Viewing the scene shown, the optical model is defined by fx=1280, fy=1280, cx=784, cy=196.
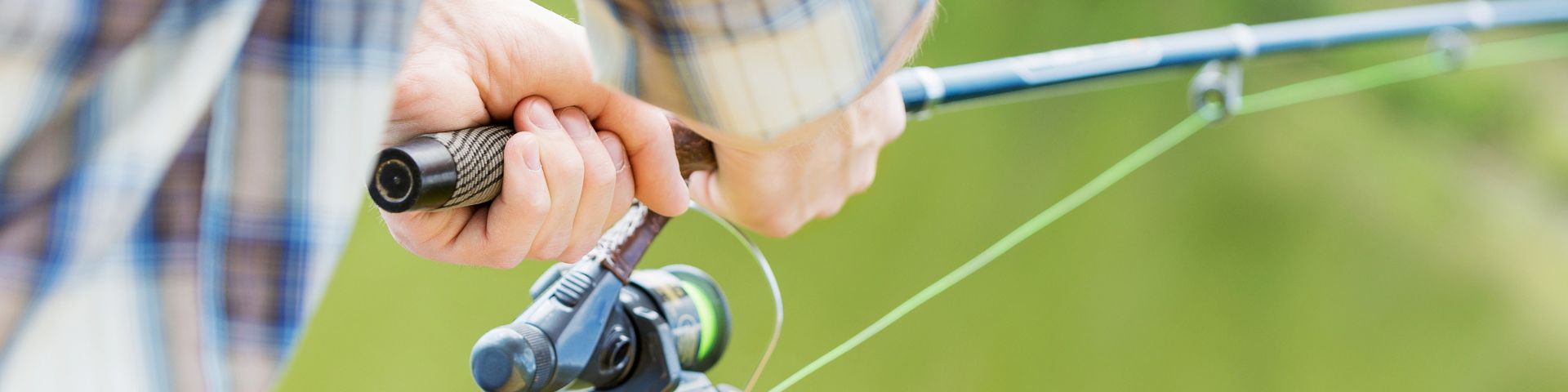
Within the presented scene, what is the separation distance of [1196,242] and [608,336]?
1637 mm

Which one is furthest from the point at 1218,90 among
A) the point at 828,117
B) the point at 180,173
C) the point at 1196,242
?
the point at 180,173

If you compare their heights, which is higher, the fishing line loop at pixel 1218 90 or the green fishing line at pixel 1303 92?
the green fishing line at pixel 1303 92

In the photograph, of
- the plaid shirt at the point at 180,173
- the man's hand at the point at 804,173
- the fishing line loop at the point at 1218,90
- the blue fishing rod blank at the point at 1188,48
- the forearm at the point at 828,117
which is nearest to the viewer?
the plaid shirt at the point at 180,173

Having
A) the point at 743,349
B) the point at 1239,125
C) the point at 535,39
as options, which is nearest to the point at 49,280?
the point at 535,39

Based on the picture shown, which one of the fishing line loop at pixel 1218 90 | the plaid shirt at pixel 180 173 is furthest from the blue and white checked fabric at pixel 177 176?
the fishing line loop at pixel 1218 90

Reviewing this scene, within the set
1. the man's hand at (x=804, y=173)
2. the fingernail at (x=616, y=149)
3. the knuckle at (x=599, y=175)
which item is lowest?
the knuckle at (x=599, y=175)

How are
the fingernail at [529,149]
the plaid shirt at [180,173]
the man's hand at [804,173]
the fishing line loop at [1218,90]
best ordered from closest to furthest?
the plaid shirt at [180,173] < the fingernail at [529,149] < the man's hand at [804,173] < the fishing line loop at [1218,90]

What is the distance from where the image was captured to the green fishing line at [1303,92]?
6.19 feet

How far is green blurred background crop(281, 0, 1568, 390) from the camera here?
1.80 metres

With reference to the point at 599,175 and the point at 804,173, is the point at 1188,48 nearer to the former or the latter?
the point at 804,173

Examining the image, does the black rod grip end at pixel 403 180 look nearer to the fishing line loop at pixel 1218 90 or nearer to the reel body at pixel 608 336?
the reel body at pixel 608 336

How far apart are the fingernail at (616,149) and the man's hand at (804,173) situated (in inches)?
3.0

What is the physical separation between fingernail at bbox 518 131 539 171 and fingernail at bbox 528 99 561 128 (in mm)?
31

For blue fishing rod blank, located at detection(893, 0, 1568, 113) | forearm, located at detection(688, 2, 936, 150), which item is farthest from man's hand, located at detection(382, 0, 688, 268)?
blue fishing rod blank, located at detection(893, 0, 1568, 113)
